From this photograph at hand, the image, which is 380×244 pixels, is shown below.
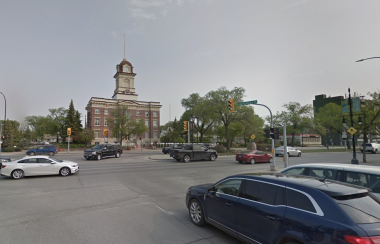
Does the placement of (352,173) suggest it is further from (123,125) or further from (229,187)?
(123,125)

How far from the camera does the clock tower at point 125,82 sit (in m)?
78.1

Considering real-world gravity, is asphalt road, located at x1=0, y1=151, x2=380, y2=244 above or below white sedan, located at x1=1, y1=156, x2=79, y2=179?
below

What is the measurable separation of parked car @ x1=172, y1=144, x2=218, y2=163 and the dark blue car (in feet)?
62.2

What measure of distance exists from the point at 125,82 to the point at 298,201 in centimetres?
8147

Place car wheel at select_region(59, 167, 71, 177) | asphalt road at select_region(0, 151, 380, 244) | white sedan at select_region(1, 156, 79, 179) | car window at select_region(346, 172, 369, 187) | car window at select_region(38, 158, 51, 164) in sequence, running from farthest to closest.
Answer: car wheel at select_region(59, 167, 71, 177) → car window at select_region(38, 158, 51, 164) → white sedan at select_region(1, 156, 79, 179) → car window at select_region(346, 172, 369, 187) → asphalt road at select_region(0, 151, 380, 244)

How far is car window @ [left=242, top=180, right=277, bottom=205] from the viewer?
385 centimetres

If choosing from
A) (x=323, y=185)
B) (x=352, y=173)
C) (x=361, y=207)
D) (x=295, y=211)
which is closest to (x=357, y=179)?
(x=352, y=173)

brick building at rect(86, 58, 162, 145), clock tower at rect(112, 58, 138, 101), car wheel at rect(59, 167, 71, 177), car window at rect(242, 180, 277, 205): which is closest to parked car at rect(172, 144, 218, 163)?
car wheel at rect(59, 167, 71, 177)

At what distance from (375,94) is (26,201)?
28952mm

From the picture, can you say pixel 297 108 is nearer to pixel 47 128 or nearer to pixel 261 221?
pixel 261 221

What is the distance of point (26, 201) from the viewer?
308 inches

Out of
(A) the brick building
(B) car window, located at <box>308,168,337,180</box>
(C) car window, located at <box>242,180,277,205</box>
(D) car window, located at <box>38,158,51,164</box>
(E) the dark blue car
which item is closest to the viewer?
(E) the dark blue car

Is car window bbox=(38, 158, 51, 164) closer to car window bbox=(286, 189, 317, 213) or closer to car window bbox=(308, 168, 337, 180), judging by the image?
car window bbox=(308, 168, 337, 180)

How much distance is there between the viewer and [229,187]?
15.7 ft
